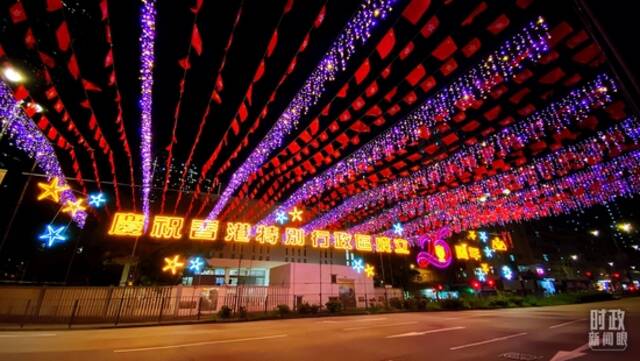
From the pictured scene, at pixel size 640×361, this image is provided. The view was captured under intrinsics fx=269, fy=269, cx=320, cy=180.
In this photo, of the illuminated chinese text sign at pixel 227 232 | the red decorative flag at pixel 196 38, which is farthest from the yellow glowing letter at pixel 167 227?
the red decorative flag at pixel 196 38

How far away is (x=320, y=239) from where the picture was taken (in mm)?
20219

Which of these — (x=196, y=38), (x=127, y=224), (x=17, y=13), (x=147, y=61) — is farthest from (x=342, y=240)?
(x=17, y=13)

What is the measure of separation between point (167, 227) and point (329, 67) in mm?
14983

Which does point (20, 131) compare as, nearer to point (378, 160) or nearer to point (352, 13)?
point (352, 13)

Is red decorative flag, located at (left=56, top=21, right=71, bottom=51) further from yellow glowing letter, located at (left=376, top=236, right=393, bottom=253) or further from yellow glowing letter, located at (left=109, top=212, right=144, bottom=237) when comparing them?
yellow glowing letter, located at (left=376, top=236, right=393, bottom=253)

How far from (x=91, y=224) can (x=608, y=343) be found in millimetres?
27806

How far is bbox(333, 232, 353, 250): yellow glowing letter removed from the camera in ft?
68.5

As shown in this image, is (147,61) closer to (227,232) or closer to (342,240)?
(227,232)

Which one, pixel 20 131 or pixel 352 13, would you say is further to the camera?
pixel 20 131

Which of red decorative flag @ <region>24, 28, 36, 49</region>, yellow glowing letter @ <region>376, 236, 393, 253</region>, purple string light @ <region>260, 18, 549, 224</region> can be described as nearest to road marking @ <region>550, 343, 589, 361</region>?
purple string light @ <region>260, 18, 549, 224</region>

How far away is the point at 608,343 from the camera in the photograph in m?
6.42

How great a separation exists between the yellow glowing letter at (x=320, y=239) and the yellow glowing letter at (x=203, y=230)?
22.3 ft

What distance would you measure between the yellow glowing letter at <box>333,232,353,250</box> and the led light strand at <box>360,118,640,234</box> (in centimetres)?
407

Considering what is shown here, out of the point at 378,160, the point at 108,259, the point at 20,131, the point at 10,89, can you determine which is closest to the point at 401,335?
the point at 378,160
